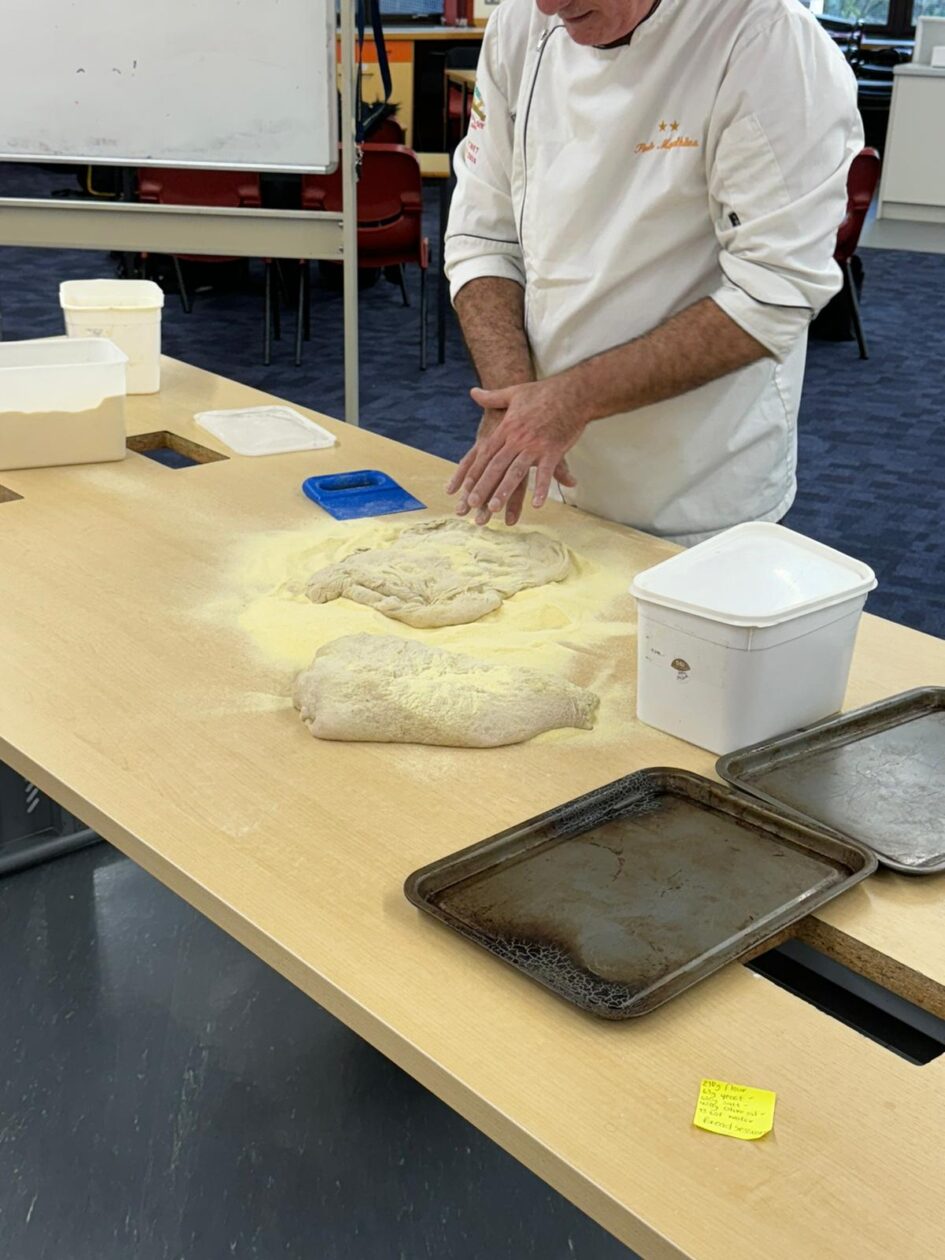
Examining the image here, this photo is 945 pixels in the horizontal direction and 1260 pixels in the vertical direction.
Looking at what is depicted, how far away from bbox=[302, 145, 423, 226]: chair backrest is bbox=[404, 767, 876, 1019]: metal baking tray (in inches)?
160

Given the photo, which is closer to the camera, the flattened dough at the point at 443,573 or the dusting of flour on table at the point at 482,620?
the dusting of flour on table at the point at 482,620

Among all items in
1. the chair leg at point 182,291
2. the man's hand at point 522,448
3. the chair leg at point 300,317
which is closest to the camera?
the man's hand at point 522,448

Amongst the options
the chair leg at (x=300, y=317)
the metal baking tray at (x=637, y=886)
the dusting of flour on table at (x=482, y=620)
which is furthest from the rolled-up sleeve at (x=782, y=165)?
the chair leg at (x=300, y=317)

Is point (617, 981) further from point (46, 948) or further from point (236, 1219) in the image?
point (46, 948)

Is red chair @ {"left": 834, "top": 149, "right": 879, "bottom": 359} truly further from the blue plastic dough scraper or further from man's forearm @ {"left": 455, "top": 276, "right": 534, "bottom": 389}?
the blue plastic dough scraper

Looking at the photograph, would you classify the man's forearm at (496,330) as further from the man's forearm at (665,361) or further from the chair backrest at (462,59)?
the chair backrest at (462,59)

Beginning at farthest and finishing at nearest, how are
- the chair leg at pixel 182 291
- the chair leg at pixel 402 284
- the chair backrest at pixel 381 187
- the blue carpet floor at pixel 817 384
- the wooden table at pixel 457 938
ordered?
the chair leg at pixel 402 284, the chair leg at pixel 182 291, the chair backrest at pixel 381 187, the blue carpet floor at pixel 817 384, the wooden table at pixel 457 938

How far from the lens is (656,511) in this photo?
1796 mm

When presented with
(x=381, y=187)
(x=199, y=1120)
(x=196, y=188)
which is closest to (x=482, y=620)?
(x=199, y=1120)

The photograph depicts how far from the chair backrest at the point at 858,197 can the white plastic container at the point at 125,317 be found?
351 cm

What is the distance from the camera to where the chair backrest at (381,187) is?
188 inches

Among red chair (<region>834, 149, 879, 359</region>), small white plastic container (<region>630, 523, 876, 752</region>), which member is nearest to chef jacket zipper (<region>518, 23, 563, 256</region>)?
small white plastic container (<region>630, 523, 876, 752</region>)

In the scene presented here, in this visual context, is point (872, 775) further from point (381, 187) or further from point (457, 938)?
point (381, 187)

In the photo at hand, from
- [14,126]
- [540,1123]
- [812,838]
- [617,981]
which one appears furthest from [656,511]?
[14,126]
